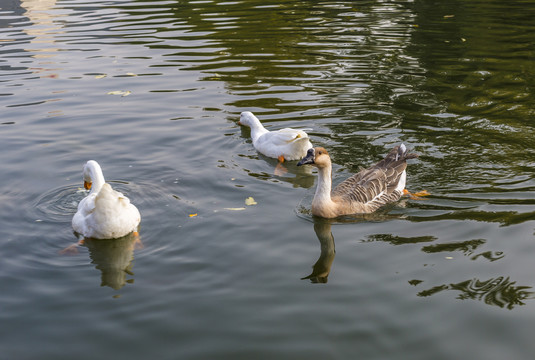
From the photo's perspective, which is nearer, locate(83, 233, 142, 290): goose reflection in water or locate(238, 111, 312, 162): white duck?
locate(83, 233, 142, 290): goose reflection in water

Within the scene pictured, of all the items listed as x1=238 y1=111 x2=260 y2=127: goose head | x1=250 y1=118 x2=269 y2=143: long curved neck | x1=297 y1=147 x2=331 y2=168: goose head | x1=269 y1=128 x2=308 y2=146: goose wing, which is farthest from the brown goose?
x1=238 y1=111 x2=260 y2=127: goose head

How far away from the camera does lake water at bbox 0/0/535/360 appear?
6.22 meters

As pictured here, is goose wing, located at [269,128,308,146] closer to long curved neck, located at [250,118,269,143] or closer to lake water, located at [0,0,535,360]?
lake water, located at [0,0,535,360]

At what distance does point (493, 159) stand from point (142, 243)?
5.55 metres

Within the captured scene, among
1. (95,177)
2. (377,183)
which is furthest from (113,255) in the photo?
(377,183)

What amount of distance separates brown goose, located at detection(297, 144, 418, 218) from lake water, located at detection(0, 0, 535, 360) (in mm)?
215

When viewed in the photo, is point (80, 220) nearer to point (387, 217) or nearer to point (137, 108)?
point (387, 217)

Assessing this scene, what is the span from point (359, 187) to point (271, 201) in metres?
1.31

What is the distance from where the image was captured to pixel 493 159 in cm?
967

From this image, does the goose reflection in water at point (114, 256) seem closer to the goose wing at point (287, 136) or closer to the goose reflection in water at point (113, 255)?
the goose reflection in water at point (113, 255)

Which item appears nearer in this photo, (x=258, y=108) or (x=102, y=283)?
(x=102, y=283)

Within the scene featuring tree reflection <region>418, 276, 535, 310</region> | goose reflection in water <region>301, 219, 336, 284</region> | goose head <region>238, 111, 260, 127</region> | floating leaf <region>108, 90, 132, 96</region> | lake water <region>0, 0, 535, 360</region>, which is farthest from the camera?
floating leaf <region>108, 90, 132, 96</region>

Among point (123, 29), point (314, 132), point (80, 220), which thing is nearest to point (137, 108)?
point (314, 132)

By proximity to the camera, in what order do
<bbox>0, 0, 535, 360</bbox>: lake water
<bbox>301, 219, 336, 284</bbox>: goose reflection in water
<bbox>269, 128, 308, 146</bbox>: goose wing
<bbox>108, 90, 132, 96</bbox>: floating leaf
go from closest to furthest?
<bbox>0, 0, 535, 360</bbox>: lake water → <bbox>301, 219, 336, 284</bbox>: goose reflection in water → <bbox>269, 128, 308, 146</bbox>: goose wing → <bbox>108, 90, 132, 96</bbox>: floating leaf
